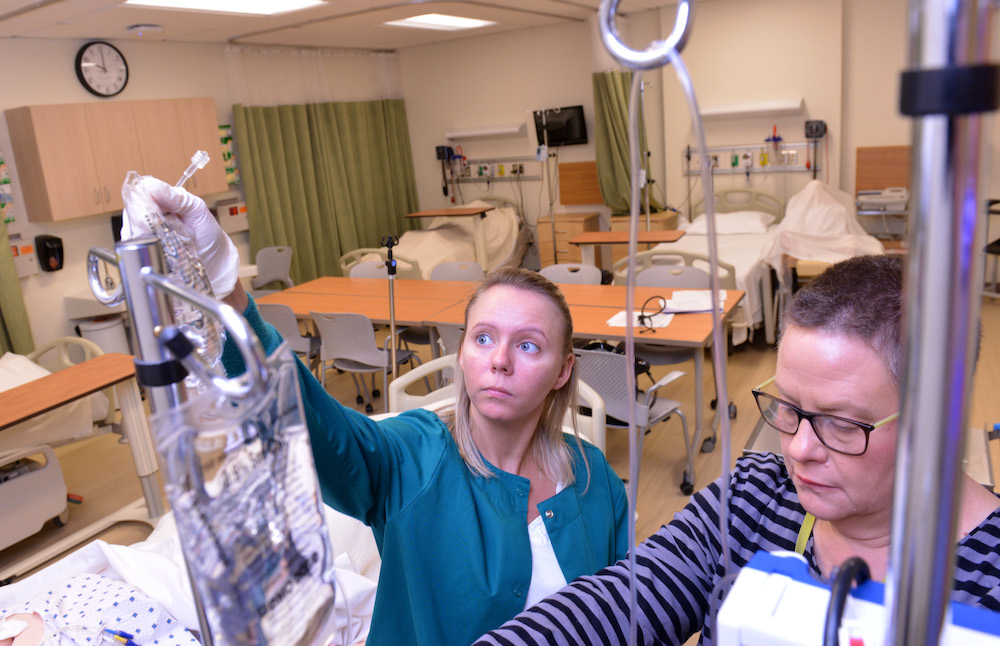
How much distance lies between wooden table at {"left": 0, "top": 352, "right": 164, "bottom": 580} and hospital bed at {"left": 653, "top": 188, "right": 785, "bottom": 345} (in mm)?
2994

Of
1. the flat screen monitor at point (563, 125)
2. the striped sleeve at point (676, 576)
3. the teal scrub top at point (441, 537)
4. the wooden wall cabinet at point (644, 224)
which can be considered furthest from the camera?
the flat screen monitor at point (563, 125)

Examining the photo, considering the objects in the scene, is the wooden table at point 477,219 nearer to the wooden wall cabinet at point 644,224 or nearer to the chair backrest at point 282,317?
the wooden wall cabinet at point 644,224

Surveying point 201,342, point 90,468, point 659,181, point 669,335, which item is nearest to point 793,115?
point 659,181

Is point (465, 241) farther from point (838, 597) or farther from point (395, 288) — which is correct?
point (838, 597)

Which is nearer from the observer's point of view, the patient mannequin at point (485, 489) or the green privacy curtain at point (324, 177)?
the patient mannequin at point (485, 489)

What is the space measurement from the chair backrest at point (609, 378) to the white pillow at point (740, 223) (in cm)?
346

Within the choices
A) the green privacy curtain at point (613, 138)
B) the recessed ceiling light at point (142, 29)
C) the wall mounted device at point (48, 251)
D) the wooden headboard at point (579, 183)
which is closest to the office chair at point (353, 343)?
the wall mounted device at point (48, 251)

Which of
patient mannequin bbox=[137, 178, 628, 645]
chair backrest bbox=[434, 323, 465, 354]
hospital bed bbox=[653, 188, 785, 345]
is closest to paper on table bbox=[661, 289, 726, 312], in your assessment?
hospital bed bbox=[653, 188, 785, 345]

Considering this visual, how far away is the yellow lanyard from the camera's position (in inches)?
37.1

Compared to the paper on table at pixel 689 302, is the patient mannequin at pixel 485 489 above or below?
above

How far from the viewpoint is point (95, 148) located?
17.8 ft

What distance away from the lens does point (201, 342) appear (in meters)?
0.55

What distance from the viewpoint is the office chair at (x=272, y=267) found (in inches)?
255

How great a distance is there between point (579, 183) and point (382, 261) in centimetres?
275
